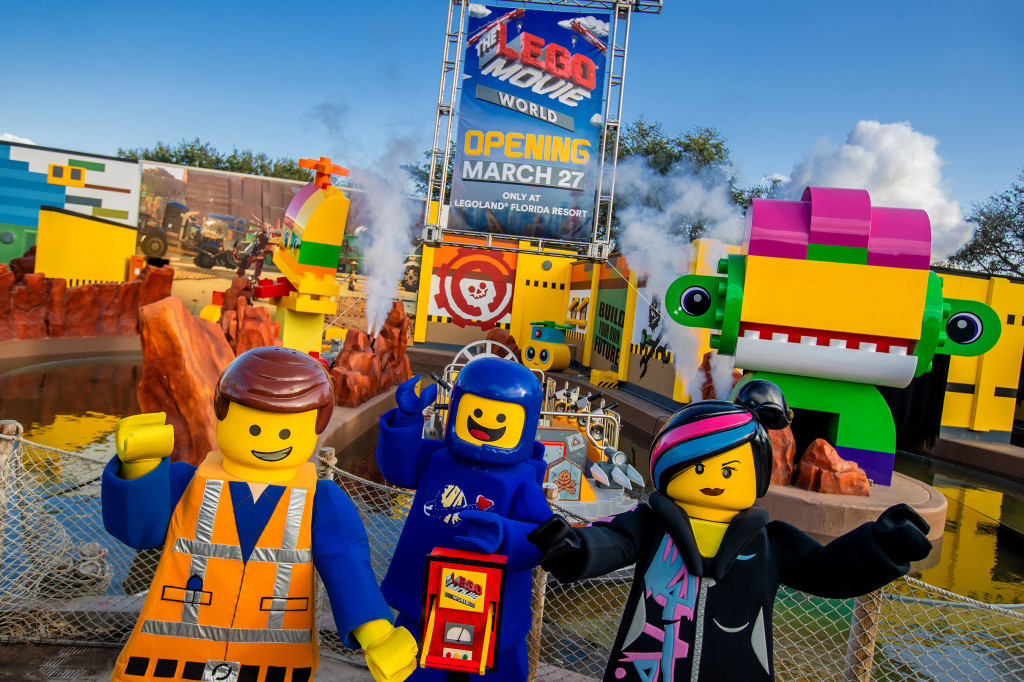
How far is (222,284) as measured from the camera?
2116 cm

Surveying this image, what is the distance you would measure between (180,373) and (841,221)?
19.8 ft

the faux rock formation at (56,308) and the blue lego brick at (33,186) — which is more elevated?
the blue lego brick at (33,186)

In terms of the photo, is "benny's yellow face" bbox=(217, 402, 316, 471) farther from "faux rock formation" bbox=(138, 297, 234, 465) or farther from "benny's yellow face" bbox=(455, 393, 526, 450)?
"faux rock formation" bbox=(138, 297, 234, 465)

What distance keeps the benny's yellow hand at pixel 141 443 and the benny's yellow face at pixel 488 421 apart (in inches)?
40.3

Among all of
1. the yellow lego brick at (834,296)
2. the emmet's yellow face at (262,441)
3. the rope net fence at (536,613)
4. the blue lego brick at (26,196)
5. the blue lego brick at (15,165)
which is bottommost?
the rope net fence at (536,613)

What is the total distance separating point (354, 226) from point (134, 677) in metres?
20.5

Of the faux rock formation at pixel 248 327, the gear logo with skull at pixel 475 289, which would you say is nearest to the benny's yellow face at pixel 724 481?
the faux rock formation at pixel 248 327

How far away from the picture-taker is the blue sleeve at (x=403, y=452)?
2.75 m

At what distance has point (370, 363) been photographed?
11.4 metres

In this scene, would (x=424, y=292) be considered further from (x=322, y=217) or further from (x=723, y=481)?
(x=723, y=481)

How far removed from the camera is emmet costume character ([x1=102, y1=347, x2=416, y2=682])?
77.6 inches

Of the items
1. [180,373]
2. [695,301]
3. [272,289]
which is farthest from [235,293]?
[695,301]

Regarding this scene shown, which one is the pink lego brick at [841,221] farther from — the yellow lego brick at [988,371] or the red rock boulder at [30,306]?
the red rock boulder at [30,306]

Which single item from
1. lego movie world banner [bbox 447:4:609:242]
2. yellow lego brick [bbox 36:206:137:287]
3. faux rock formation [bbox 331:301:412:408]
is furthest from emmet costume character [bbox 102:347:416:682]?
yellow lego brick [bbox 36:206:137:287]
